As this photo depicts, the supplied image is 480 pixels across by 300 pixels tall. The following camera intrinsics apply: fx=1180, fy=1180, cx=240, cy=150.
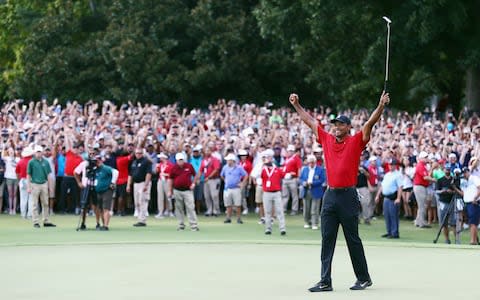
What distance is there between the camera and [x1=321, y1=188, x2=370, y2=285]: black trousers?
48.8ft

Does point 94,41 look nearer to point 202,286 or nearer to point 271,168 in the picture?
point 271,168

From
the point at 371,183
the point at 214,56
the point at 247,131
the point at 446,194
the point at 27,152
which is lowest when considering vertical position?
the point at 446,194

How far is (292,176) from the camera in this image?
32.7m

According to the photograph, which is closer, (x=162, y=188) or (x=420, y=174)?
(x=420, y=174)

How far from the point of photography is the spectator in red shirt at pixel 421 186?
99.1ft

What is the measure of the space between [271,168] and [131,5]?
2393cm

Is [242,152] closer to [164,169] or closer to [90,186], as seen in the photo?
[164,169]

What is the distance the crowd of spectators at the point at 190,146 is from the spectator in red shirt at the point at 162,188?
0.09 feet

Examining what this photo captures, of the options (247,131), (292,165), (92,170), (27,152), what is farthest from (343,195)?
(247,131)

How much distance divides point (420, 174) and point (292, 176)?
3.92 metres

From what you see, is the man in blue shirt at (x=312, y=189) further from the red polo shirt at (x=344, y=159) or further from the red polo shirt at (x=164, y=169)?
the red polo shirt at (x=344, y=159)

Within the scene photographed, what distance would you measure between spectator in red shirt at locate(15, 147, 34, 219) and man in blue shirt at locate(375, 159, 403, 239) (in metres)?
9.44

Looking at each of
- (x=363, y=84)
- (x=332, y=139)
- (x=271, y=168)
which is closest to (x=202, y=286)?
(x=332, y=139)

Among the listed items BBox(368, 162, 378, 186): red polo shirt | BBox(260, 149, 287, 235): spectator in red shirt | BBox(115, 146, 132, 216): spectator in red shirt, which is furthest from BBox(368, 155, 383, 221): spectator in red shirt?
BBox(115, 146, 132, 216): spectator in red shirt
